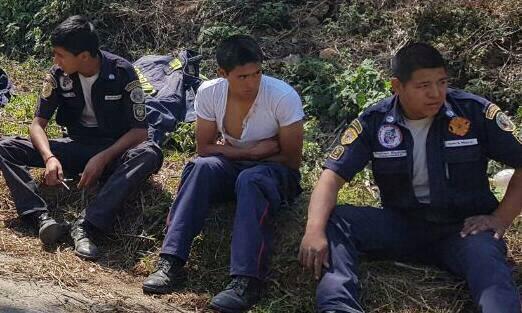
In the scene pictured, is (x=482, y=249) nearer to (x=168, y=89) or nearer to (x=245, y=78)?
(x=245, y=78)

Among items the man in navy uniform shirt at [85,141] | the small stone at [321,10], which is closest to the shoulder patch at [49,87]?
the man in navy uniform shirt at [85,141]

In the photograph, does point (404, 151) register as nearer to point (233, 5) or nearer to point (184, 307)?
point (184, 307)

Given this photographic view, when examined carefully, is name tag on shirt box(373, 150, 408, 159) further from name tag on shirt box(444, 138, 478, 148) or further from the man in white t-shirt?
the man in white t-shirt

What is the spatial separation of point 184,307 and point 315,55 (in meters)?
3.16

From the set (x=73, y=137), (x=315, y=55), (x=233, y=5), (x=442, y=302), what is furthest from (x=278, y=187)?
(x=233, y=5)

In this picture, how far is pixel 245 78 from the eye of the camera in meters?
3.82

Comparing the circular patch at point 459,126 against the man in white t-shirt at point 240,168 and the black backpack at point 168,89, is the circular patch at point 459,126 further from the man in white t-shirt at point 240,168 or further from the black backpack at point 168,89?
the black backpack at point 168,89

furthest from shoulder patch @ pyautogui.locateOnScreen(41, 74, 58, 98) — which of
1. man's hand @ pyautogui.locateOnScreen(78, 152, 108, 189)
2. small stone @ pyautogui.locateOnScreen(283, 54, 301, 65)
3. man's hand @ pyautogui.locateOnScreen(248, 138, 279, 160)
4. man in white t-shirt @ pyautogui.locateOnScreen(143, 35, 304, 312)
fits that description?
small stone @ pyautogui.locateOnScreen(283, 54, 301, 65)

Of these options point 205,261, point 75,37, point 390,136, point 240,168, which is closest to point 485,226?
point 390,136

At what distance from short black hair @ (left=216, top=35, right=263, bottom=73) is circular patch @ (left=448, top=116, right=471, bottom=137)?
100 centimetres

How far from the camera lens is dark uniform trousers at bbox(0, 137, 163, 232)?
13.5ft

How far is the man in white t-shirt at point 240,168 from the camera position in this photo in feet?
11.5

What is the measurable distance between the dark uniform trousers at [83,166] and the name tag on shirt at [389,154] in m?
1.35

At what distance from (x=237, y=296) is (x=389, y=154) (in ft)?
3.06
